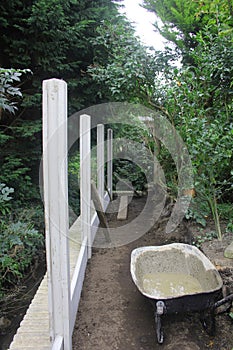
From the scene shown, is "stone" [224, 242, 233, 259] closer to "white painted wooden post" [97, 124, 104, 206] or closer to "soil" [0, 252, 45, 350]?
"soil" [0, 252, 45, 350]

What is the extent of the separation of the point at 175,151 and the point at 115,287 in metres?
2.22

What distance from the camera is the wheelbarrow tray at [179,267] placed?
1992 millimetres

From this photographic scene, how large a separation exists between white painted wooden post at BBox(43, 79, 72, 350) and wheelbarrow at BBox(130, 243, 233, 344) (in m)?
0.68

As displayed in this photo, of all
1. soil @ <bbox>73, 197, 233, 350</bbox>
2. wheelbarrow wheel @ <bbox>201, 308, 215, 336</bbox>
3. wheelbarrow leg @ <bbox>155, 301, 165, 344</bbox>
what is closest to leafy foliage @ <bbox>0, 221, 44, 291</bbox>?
soil @ <bbox>73, 197, 233, 350</bbox>

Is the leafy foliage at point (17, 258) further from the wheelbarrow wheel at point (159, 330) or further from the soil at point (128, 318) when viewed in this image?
the wheelbarrow wheel at point (159, 330)

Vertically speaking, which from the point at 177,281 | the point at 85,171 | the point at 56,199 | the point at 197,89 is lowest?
the point at 177,281

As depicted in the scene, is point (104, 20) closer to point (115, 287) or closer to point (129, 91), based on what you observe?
point (129, 91)

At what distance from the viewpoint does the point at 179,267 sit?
108 inches

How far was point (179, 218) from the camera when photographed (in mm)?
4305

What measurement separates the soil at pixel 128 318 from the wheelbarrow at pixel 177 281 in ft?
0.39

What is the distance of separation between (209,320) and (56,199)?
60.7 inches

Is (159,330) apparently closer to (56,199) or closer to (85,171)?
(56,199)

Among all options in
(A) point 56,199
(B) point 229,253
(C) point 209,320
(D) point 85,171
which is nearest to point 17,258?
(D) point 85,171

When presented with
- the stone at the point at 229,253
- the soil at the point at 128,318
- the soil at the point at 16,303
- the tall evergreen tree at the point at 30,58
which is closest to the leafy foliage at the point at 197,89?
the stone at the point at 229,253
